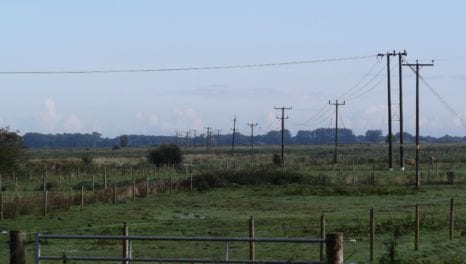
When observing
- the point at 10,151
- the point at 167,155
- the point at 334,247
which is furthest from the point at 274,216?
the point at 167,155

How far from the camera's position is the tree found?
67.2 meters

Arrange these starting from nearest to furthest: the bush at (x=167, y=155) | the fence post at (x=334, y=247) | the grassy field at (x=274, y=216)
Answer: the fence post at (x=334, y=247), the grassy field at (x=274, y=216), the bush at (x=167, y=155)

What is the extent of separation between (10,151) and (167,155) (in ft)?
117

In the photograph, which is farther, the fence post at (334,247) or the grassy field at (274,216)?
the grassy field at (274,216)

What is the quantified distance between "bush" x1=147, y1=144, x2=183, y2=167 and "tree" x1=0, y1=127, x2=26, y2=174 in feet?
102

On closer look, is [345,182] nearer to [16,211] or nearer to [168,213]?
[168,213]

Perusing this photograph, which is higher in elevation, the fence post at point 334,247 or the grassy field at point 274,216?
the fence post at point 334,247

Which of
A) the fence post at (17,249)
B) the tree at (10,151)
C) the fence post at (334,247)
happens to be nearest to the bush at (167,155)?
the tree at (10,151)

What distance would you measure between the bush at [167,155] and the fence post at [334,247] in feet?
289

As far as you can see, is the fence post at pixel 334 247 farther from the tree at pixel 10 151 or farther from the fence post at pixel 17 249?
the tree at pixel 10 151

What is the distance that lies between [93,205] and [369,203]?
13.8 metres

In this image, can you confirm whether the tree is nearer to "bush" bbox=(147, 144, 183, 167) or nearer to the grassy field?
the grassy field

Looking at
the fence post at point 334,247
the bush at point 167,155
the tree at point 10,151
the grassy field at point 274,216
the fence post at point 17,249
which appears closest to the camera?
the fence post at point 334,247

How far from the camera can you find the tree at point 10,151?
221 ft
